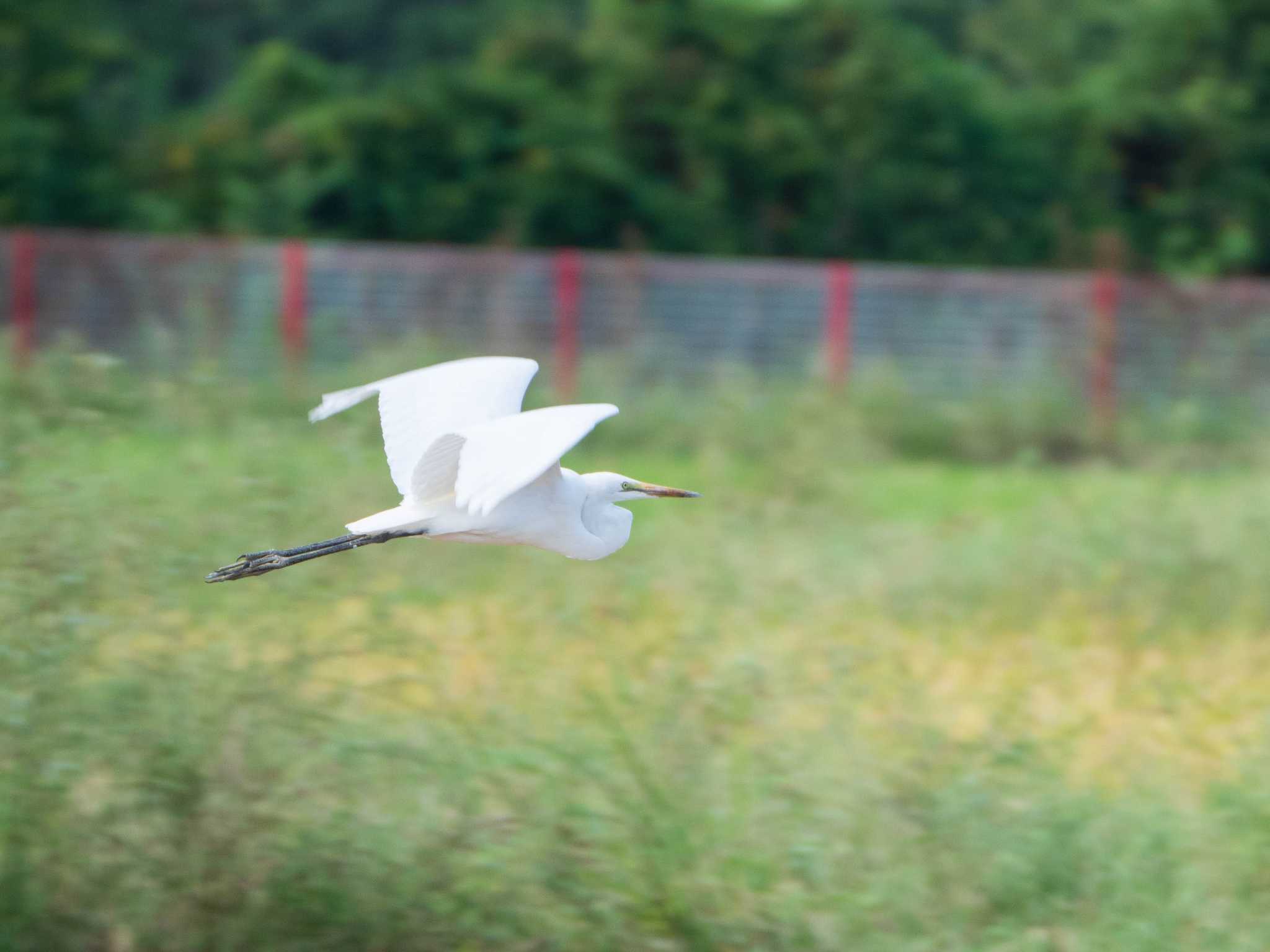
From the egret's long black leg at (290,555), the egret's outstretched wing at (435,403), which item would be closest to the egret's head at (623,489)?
the egret's outstretched wing at (435,403)

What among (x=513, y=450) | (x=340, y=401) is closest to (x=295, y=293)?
(x=340, y=401)

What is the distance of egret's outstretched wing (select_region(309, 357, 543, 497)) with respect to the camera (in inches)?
126

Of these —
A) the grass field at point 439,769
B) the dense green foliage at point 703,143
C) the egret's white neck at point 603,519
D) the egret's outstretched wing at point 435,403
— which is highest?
the dense green foliage at point 703,143

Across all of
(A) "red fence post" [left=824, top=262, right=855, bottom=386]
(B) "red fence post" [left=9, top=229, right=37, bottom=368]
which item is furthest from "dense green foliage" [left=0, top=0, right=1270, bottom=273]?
(A) "red fence post" [left=824, top=262, right=855, bottom=386]

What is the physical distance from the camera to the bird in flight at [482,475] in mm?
2406

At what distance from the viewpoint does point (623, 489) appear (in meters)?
3.26

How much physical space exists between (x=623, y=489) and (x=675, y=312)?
7.62 m

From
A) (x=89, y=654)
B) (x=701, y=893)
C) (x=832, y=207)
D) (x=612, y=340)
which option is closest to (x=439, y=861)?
(x=701, y=893)

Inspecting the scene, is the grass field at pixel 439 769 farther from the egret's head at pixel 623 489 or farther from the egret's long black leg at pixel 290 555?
the egret's head at pixel 623 489

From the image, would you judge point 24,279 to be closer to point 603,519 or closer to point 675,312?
point 675,312

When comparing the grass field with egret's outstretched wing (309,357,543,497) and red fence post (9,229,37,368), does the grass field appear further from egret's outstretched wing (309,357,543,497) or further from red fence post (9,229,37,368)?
red fence post (9,229,37,368)

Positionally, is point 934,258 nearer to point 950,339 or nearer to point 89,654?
point 950,339

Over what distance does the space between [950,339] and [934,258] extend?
427cm

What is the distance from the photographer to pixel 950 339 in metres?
10.8
